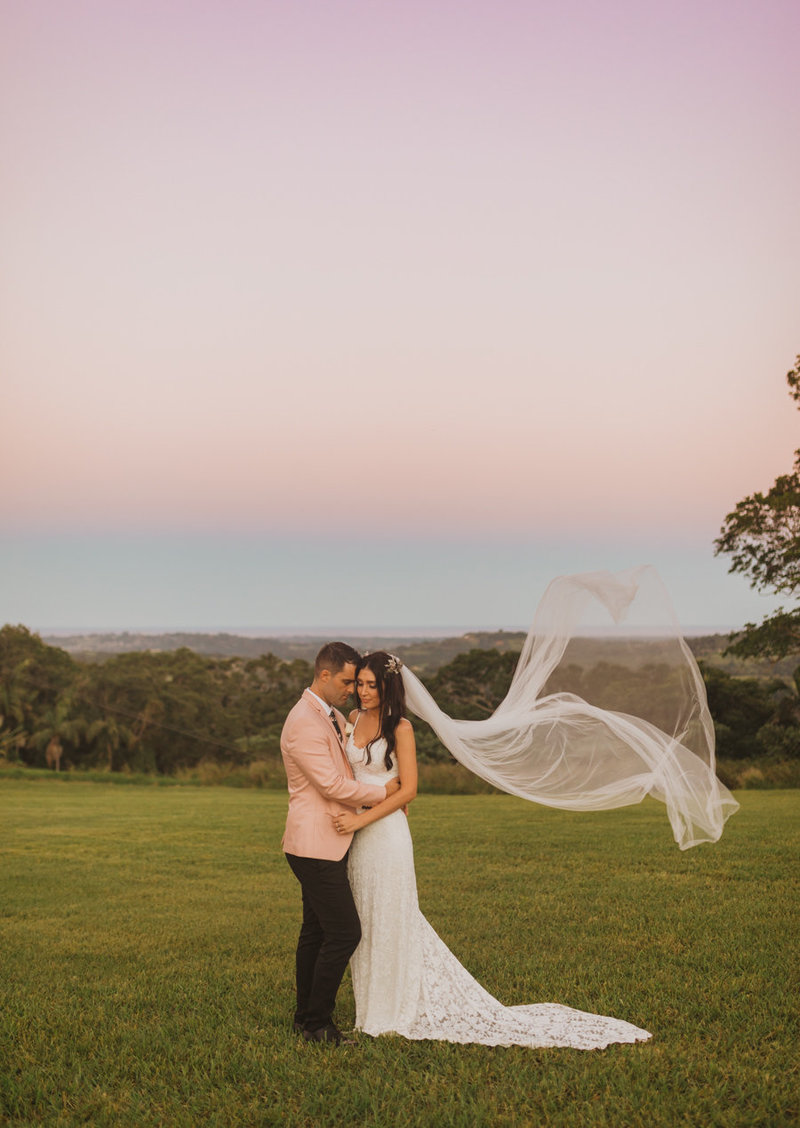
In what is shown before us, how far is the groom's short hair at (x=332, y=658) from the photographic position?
18.9 feet

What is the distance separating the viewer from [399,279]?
24016mm

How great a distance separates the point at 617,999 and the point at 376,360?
74.0 feet

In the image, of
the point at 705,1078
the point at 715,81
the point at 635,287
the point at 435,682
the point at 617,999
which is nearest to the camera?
the point at 705,1078

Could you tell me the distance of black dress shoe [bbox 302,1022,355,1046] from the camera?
5578mm

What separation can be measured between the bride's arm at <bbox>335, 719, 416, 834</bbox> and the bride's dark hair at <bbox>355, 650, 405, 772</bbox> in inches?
2.2

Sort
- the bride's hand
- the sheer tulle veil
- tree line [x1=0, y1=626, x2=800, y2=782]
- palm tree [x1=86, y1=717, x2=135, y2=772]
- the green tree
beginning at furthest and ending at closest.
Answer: palm tree [x1=86, y1=717, x2=135, y2=772]
tree line [x1=0, y1=626, x2=800, y2=782]
the green tree
the sheer tulle veil
the bride's hand

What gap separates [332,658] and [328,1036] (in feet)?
7.71

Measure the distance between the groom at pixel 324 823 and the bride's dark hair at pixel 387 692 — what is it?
0.11 m

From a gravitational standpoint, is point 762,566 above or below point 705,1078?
above

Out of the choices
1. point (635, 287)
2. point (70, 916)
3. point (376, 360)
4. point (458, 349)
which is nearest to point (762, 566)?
point (635, 287)

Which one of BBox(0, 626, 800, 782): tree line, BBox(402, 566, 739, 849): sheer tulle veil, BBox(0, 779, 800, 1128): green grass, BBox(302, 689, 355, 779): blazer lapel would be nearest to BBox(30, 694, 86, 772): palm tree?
BBox(0, 626, 800, 782): tree line

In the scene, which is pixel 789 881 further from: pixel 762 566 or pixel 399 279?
pixel 399 279

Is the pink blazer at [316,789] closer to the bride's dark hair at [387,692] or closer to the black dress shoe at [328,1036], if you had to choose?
the bride's dark hair at [387,692]

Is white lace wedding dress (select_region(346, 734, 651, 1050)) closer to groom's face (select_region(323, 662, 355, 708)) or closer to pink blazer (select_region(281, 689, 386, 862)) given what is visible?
pink blazer (select_region(281, 689, 386, 862))
